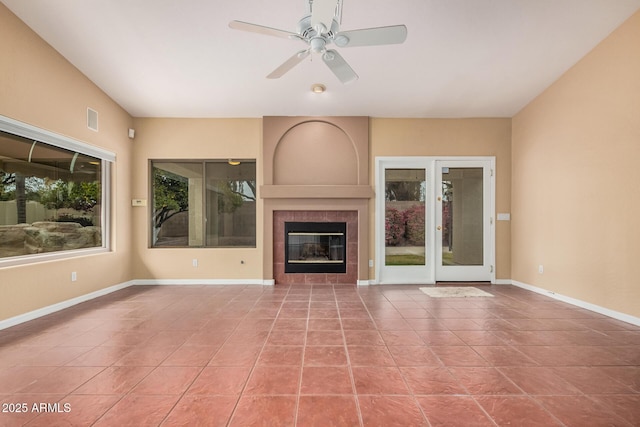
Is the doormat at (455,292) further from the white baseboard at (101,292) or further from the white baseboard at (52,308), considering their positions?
the white baseboard at (52,308)

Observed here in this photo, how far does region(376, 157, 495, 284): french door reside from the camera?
509 cm

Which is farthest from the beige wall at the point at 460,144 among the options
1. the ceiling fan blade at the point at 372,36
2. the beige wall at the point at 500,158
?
the ceiling fan blade at the point at 372,36

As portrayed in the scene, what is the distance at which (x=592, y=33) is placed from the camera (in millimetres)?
3320

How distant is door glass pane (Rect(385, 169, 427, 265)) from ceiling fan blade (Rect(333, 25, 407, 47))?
285 centimetres

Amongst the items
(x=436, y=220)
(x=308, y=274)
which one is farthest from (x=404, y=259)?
(x=308, y=274)

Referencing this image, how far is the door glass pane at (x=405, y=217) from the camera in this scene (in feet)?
16.7

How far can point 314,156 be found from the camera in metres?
5.09

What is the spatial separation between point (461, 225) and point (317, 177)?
8.59ft

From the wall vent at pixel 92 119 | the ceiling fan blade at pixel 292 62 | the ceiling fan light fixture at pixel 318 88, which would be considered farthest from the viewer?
the ceiling fan light fixture at pixel 318 88

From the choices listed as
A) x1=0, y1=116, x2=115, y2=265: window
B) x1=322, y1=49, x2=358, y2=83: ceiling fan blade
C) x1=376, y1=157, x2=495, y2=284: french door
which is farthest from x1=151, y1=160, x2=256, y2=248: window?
x1=322, y1=49, x2=358, y2=83: ceiling fan blade

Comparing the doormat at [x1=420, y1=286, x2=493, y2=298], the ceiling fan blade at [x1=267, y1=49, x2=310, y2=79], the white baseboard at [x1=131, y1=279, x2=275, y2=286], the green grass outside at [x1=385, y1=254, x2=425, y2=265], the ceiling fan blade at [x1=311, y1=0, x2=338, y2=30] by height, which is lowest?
the doormat at [x1=420, y1=286, x2=493, y2=298]

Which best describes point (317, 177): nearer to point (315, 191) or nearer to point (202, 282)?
point (315, 191)

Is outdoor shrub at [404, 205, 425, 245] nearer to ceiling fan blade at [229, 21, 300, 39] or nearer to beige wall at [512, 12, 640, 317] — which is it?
beige wall at [512, 12, 640, 317]

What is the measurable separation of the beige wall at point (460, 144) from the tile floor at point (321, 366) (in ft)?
5.05
